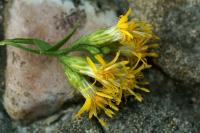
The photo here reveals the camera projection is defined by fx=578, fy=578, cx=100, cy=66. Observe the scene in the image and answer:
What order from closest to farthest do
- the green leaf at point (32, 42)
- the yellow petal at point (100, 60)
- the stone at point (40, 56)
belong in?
the yellow petal at point (100, 60)
the green leaf at point (32, 42)
the stone at point (40, 56)

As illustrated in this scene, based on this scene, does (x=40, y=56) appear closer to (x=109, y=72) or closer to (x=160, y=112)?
(x=109, y=72)

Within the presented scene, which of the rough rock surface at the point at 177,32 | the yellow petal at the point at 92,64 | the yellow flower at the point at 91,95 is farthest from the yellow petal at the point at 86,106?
the rough rock surface at the point at 177,32

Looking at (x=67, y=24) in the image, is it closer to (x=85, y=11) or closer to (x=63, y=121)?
(x=85, y=11)

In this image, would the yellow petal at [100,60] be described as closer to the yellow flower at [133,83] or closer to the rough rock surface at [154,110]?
the yellow flower at [133,83]

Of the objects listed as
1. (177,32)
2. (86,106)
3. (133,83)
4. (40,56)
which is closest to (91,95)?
(86,106)

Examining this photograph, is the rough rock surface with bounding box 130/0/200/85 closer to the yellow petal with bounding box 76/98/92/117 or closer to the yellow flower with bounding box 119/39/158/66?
the yellow flower with bounding box 119/39/158/66

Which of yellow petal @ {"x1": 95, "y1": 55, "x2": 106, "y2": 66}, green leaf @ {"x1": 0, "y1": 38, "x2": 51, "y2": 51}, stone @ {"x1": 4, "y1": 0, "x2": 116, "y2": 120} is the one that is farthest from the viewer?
stone @ {"x1": 4, "y1": 0, "x2": 116, "y2": 120}

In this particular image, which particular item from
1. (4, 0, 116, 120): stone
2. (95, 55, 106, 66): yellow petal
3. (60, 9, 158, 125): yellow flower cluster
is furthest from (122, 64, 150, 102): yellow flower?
(4, 0, 116, 120): stone
